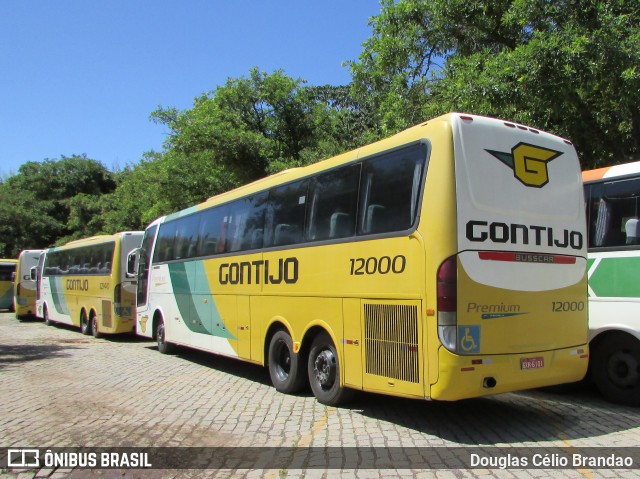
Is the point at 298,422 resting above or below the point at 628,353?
below

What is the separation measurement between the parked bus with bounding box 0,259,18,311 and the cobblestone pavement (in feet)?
73.6

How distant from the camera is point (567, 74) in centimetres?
881

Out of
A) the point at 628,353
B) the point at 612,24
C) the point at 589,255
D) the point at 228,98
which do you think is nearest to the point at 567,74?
the point at 612,24

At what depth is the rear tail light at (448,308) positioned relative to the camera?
207 inches

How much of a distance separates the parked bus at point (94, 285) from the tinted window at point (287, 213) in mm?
8588

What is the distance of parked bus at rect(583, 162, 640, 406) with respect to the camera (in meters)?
6.80

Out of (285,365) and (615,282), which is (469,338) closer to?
(615,282)

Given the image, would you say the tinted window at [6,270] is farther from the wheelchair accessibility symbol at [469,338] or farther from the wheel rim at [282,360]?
the wheelchair accessibility symbol at [469,338]

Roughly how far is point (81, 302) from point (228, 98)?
895 centimetres

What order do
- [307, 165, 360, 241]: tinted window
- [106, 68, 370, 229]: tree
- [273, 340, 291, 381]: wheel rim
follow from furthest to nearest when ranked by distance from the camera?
[106, 68, 370, 229]: tree, [273, 340, 291, 381]: wheel rim, [307, 165, 360, 241]: tinted window

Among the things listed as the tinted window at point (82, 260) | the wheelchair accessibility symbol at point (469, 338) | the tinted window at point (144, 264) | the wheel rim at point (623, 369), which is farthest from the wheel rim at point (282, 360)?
the tinted window at point (82, 260)

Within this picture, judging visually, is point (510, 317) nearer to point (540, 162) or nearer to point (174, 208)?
point (540, 162)

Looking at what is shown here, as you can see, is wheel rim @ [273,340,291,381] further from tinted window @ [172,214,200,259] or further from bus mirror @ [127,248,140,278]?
bus mirror @ [127,248,140,278]

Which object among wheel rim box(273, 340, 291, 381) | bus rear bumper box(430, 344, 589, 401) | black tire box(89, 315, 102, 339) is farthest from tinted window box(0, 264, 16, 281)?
bus rear bumper box(430, 344, 589, 401)
